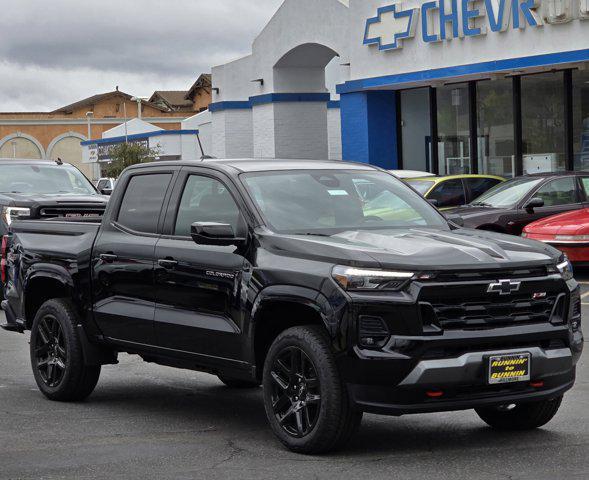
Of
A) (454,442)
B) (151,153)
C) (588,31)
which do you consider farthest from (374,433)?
(151,153)

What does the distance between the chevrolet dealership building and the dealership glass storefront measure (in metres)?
0.03

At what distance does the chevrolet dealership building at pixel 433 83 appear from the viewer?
28.0 metres

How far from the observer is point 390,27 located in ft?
104

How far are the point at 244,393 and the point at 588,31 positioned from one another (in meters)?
18.4

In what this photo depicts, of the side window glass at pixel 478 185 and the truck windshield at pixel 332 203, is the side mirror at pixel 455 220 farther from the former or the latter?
the side window glass at pixel 478 185

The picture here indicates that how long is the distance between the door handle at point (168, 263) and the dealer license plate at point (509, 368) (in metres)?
2.34

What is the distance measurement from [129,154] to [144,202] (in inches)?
2470

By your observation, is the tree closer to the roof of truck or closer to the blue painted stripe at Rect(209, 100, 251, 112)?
the blue painted stripe at Rect(209, 100, 251, 112)

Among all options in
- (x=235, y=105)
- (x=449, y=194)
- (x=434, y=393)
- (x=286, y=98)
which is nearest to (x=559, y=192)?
(x=449, y=194)

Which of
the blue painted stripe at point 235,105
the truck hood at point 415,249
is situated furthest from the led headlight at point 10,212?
the blue painted stripe at point 235,105

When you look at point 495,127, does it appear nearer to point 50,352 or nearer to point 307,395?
point 50,352

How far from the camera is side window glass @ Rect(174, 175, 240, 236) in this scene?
8.03 meters

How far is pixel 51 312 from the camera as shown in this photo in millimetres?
9375

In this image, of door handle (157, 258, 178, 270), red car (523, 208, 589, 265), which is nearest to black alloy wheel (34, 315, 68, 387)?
door handle (157, 258, 178, 270)
